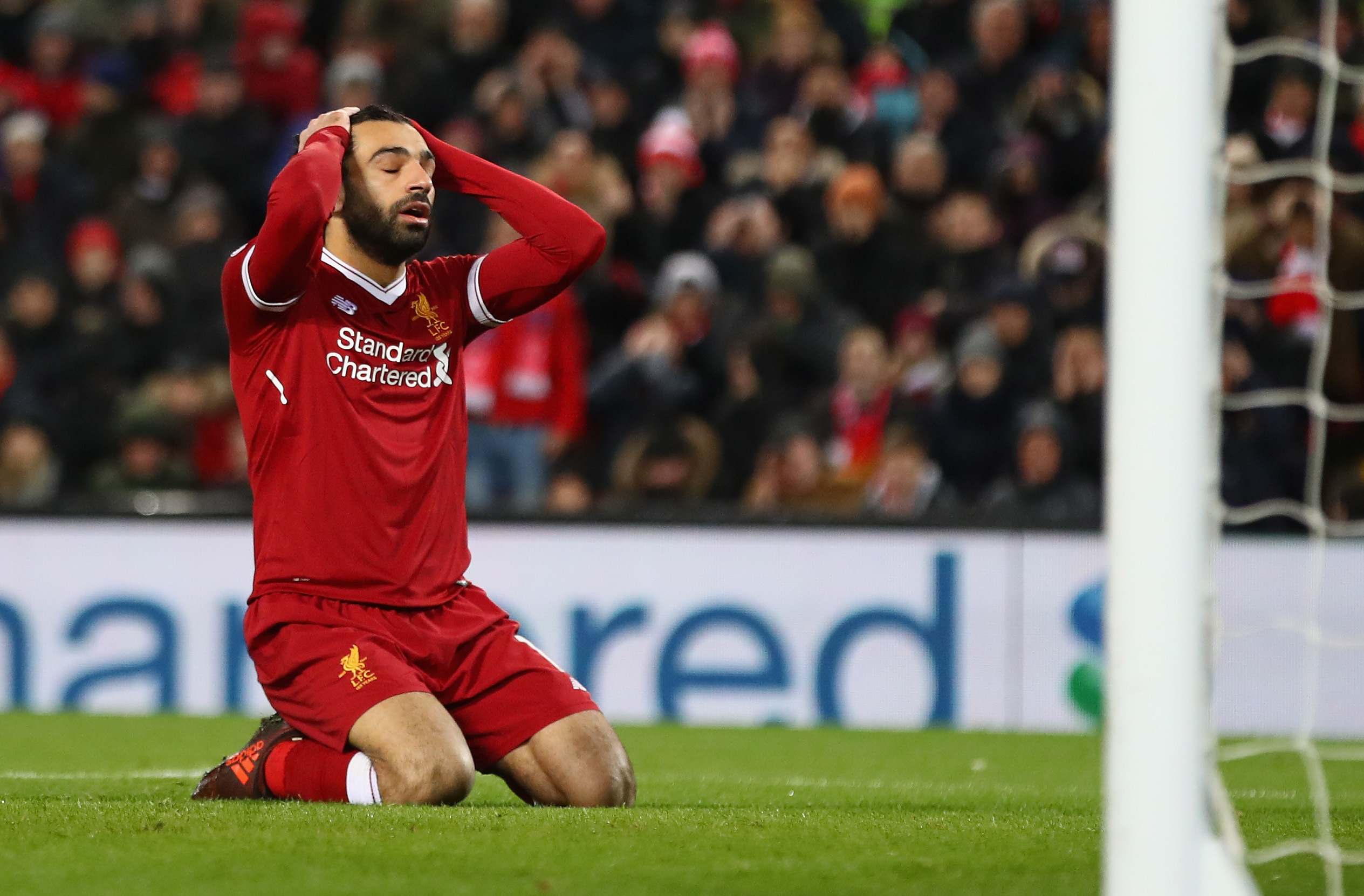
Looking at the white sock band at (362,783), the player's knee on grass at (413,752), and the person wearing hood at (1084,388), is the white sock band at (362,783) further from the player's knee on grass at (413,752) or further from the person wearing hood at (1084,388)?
the person wearing hood at (1084,388)

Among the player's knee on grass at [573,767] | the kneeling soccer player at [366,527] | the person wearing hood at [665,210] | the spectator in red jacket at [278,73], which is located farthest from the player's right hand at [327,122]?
the spectator in red jacket at [278,73]

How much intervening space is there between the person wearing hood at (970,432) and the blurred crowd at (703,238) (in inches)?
0.7

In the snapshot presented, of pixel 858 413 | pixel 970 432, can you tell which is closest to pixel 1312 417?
pixel 970 432

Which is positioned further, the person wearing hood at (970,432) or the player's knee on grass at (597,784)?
the person wearing hood at (970,432)

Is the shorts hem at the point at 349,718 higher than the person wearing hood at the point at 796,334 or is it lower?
lower

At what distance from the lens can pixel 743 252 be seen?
406 inches

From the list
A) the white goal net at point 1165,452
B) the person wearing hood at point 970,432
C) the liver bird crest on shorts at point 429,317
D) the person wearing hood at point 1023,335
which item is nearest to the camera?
the white goal net at point 1165,452

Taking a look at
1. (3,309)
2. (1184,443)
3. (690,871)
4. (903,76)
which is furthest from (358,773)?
(903,76)

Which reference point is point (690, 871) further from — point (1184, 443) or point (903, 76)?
point (903, 76)

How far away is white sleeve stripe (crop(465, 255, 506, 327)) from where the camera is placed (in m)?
5.29

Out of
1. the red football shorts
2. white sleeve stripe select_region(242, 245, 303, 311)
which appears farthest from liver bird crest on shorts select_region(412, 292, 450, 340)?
the red football shorts

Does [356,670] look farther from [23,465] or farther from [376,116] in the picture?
[23,465]

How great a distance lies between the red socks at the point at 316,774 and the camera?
4699mm

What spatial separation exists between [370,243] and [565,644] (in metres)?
4.25
